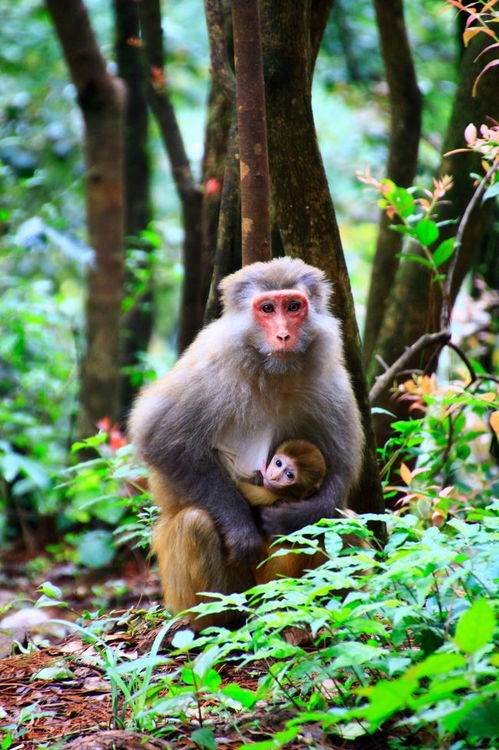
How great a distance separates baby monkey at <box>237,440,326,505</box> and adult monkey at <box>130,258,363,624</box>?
6 cm

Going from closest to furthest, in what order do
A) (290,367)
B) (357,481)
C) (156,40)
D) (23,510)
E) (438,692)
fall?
(438,692)
(290,367)
(357,481)
(156,40)
(23,510)

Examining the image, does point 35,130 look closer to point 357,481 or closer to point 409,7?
point 409,7

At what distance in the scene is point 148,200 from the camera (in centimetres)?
1151

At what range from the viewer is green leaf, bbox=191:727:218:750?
2.85 metres

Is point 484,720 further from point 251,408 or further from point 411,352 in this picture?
point 411,352

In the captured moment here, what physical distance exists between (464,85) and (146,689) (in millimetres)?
4435

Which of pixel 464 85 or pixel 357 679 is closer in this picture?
pixel 357 679

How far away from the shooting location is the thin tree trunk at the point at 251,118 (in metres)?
4.22

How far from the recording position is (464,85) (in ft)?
19.3

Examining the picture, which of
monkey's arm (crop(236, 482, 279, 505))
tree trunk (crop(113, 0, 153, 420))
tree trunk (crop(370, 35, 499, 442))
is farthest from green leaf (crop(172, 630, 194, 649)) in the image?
tree trunk (crop(113, 0, 153, 420))

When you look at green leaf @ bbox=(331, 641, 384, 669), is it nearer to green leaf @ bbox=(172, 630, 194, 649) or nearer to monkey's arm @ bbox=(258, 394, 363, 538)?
green leaf @ bbox=(172, 630, 194, 649)

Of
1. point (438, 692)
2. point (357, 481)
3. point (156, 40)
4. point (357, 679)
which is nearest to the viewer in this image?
point (438, 692)

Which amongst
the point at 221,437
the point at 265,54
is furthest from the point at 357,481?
the point at 265,54

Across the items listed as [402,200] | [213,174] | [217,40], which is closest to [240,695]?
[402,200]
